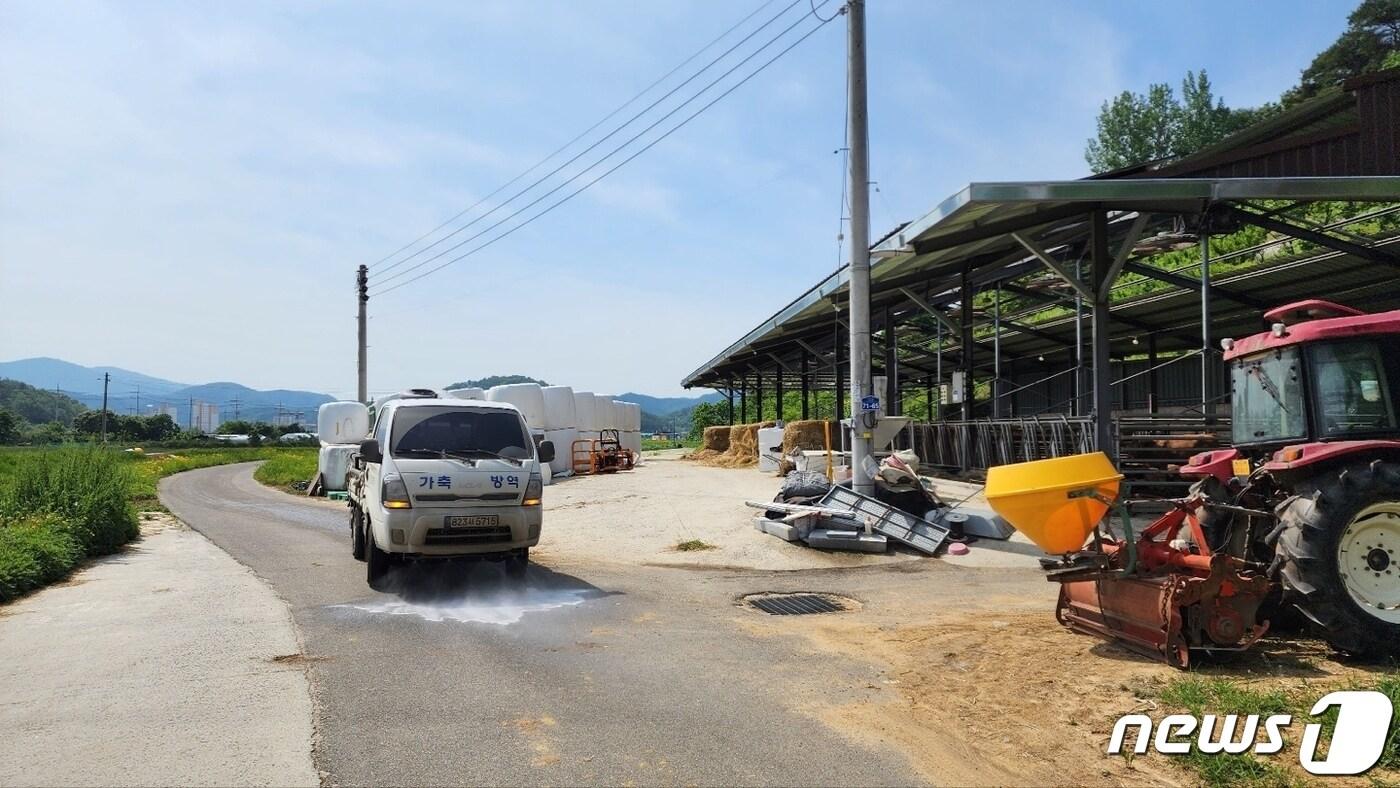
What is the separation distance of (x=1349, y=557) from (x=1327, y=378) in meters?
1.50

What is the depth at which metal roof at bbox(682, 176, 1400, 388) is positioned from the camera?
12.2 m

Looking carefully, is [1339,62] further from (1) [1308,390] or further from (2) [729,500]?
(1) [1308,390]

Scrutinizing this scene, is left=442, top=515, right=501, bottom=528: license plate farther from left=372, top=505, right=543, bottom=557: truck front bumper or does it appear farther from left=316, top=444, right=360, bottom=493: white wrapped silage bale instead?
left=316, top=444, right=360, bottom=493: white wrapped silage bale

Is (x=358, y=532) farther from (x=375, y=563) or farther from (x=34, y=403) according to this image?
(x=34, y=403)

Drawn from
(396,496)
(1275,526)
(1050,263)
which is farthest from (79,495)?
(1050,263)

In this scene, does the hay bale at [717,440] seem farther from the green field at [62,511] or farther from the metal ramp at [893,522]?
the green field at [62,511]

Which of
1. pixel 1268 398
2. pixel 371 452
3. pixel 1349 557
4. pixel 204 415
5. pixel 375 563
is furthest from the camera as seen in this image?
pixel 204 415

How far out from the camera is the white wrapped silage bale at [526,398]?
28.2 metres

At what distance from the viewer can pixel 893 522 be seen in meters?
13.1

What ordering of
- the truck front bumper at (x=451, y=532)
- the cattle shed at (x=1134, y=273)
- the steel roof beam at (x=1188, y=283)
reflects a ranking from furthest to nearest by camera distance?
the steel roof beam at (x=1188, y=283) < the cattle shed at (x=1134, y=273) < the truck front bumper at (x=451, y=532)

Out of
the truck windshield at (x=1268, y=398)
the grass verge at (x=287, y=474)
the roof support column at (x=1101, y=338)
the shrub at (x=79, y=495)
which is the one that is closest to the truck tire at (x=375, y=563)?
the shrub at (x=79, y=495)

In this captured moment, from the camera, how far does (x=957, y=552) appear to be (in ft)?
41.0

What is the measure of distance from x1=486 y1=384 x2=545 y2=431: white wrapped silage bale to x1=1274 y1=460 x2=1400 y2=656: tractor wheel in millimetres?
24000

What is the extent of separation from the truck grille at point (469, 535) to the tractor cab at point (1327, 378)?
759cm
